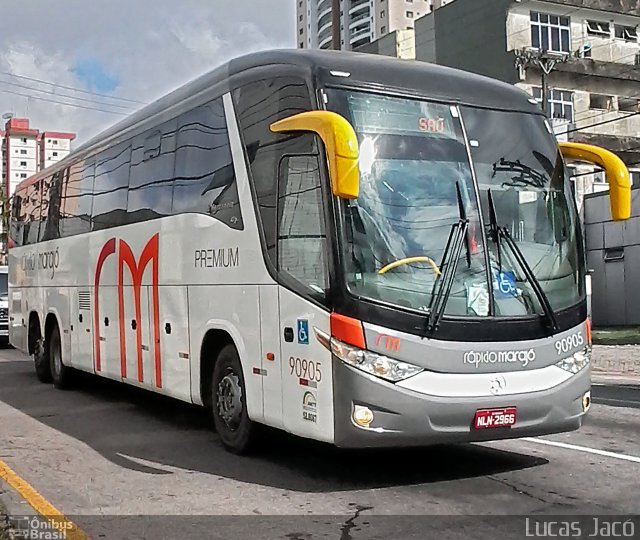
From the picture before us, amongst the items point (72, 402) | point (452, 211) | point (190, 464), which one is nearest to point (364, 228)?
point (452, 211)

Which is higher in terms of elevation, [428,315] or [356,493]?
[428,315]

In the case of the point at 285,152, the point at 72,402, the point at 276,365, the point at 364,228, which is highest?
the point at 285,152

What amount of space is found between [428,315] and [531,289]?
96 centimetres

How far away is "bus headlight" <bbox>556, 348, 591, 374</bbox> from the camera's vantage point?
736 centimetres

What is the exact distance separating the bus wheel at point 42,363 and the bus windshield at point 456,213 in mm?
9683

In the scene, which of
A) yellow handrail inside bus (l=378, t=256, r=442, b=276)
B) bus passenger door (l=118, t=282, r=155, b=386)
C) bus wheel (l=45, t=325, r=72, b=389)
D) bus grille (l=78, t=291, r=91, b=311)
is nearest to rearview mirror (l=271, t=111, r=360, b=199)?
yellow handrail inside bus (l=378, t=256, r=442, b=276)

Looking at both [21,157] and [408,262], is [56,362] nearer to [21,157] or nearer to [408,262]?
[408,262]

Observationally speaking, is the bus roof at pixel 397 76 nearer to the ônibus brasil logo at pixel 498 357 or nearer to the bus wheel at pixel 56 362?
the ônibus brasil logo at pixel 498 357

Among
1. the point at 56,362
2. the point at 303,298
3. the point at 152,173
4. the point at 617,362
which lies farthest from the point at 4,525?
the point at 617,362

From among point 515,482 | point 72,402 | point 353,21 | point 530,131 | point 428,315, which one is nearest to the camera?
point 428,315

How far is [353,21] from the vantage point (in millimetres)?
127125

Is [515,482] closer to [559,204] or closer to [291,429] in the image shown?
[291,429]

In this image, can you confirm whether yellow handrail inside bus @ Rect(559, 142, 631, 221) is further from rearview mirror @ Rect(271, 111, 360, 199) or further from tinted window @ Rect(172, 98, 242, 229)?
tinted window @ Rect(172, 98, 242, 229)

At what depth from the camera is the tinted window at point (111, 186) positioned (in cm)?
1159
